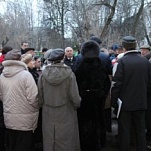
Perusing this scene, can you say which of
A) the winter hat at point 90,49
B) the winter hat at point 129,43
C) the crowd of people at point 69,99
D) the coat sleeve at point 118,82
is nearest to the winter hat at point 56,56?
the crowd of people at point 69,99

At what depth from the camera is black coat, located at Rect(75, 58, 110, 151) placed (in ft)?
16.4

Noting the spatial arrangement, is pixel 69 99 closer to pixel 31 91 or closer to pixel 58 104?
pixel 58 104

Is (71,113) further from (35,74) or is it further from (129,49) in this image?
(129,49)

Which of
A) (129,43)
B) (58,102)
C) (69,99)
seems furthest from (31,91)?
(129,43)

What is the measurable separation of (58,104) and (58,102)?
0.03 m

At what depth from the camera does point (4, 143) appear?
5316 mm

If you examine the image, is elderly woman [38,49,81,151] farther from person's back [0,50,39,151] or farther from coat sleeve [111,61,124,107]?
coat sleeve [111,61,124,107]

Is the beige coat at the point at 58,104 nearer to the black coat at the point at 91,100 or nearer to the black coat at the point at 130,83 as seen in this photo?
the black coat at the point at 91,100

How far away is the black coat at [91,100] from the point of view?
500cm

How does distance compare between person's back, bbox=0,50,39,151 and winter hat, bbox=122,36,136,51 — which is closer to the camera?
person's back, bbox=0,50,39,151

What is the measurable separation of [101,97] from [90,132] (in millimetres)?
617

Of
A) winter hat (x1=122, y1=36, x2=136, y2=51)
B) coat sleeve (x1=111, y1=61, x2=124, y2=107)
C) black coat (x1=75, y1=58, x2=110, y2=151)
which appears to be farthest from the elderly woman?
winter hat (x1=122, y1=36, x2=136, y2=51)

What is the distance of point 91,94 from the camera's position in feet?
16.5

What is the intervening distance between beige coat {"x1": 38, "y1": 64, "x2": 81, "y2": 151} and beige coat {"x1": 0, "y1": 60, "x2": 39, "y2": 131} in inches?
6.1
